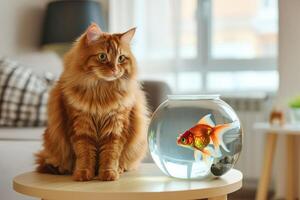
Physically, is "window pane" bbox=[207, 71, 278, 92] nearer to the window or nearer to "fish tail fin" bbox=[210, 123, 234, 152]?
the window

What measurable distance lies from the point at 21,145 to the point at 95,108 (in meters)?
0.65

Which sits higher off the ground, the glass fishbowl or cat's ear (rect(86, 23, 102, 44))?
cat's ear (rect(86, 23, 102, 44))

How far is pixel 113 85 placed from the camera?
4.04 ft

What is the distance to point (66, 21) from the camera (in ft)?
8.88

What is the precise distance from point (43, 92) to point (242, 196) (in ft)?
4.08

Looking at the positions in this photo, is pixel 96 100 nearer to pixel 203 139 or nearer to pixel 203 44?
pixel 203 139

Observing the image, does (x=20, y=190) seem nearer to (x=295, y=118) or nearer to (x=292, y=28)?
(x=295, y=118)

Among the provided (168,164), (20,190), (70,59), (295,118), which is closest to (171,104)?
(168,164)

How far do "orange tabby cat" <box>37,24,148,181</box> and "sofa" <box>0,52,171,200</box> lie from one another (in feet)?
1.20

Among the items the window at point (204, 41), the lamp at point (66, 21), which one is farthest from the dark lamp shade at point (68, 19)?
the window at point (204, 41)

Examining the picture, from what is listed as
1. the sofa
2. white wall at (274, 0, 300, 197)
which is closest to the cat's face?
the sofa

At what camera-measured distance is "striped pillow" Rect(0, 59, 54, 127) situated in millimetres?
2299

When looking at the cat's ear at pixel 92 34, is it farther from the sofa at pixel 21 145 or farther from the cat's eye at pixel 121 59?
the sofa at pixel 21 145

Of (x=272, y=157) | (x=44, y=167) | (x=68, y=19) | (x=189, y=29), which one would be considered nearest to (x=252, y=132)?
(x=272, y=157)
